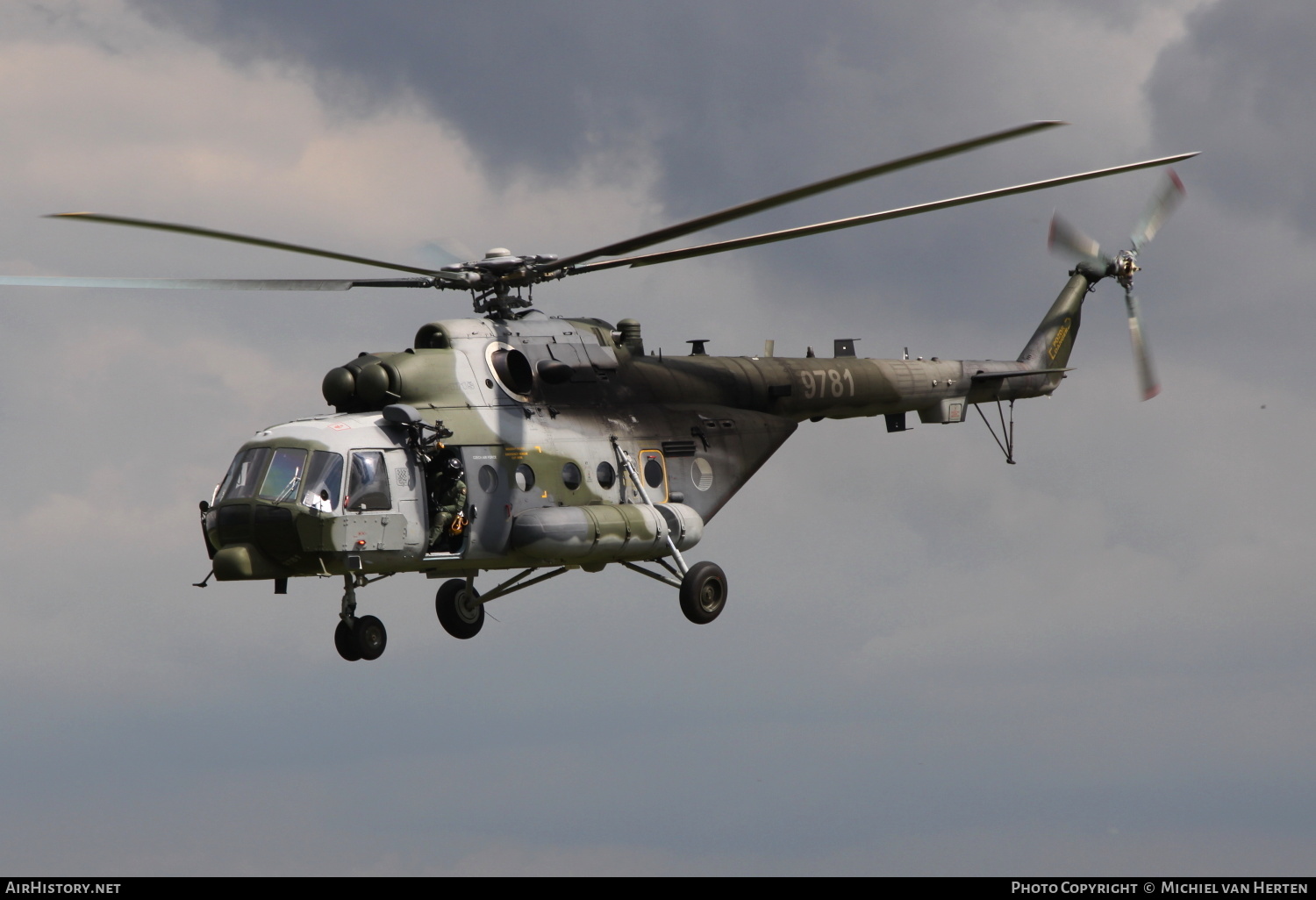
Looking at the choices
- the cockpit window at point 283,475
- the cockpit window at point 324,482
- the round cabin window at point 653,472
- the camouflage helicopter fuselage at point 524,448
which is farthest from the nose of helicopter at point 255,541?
the round cabin window at point 653,472

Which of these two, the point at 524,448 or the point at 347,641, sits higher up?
the point at 524,448

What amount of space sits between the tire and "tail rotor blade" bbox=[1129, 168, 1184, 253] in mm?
16982

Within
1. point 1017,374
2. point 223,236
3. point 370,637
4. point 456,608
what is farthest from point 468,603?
point 1017,374

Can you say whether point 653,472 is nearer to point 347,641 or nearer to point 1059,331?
point 347,641

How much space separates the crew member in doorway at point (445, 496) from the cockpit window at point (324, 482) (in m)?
1.43

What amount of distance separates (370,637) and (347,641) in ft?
1.06

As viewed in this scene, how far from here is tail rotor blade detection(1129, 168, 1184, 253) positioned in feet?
92.7

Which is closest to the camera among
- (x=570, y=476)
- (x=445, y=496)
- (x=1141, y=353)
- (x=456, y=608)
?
(x=445, y=496)

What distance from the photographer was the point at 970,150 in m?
15.6

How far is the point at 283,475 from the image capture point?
18328mm

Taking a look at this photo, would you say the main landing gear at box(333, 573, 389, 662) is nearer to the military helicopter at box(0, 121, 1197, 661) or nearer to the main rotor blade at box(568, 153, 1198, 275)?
the military helicopter at box(0, 121, 1197, 661)

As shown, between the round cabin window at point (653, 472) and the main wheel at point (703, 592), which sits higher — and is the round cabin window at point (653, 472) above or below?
above

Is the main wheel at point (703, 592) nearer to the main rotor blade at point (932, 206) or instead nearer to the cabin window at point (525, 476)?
the cabin window at point (525, 476)

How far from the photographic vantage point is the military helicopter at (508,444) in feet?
60.2
